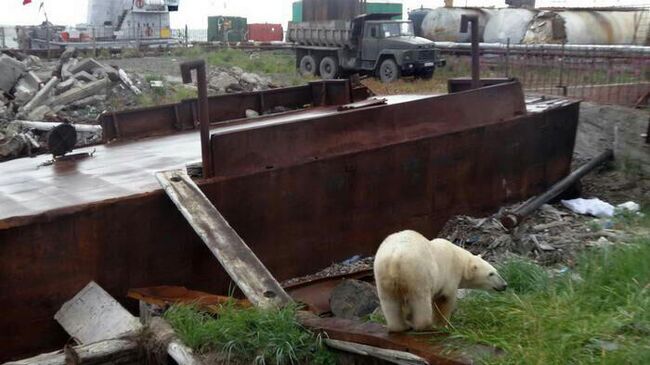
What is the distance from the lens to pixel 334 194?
270 inches

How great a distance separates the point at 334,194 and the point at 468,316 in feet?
9.55

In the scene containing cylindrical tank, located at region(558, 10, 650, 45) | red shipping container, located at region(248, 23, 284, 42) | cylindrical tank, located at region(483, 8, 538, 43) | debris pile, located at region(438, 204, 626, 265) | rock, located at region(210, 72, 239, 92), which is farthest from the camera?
red shipping container, located at region(248, 23, 284, 42)

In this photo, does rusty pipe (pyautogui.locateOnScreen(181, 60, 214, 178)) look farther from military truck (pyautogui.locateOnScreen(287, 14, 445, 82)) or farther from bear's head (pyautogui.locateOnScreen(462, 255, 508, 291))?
military truck (pyautogui.locateOnScreen(287, 14, 445, 82))

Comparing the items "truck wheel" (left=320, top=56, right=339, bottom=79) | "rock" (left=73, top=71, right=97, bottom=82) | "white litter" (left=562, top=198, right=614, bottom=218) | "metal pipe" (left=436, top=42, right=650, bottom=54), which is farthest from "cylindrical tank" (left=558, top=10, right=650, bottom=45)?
"white litter" (left=562, top=198, right=614, bottom=218)

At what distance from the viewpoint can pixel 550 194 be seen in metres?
9.09

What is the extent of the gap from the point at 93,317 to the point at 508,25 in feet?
90.1

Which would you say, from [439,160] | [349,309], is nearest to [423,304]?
[349,309]

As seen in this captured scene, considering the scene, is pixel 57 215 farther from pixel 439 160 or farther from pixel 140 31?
pixel 140 31

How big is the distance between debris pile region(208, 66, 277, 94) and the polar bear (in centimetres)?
1709

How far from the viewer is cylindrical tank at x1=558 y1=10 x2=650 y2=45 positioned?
28.3m

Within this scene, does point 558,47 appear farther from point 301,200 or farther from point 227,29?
point 227,29

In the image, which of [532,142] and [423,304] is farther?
[532,142]

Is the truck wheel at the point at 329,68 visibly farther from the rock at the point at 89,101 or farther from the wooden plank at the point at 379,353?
the wooden plank at the point at 379,353

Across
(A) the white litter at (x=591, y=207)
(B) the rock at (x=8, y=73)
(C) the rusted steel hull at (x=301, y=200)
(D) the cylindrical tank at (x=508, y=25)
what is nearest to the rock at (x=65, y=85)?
(B) the rock at (x=8, y=73)
